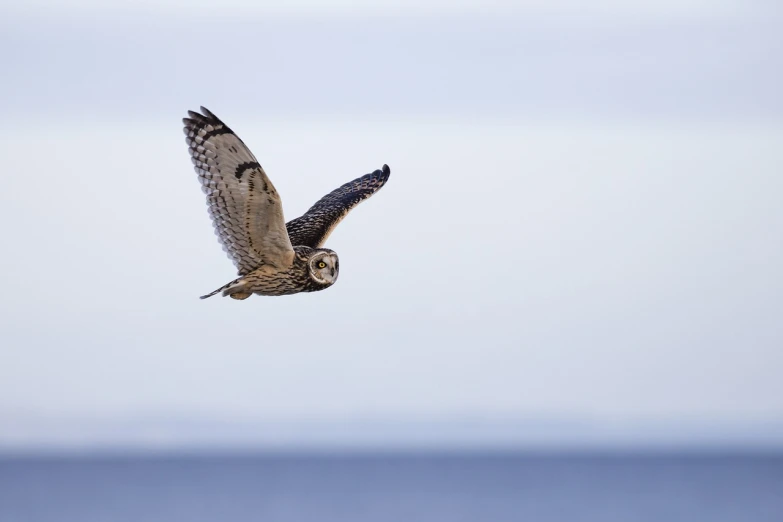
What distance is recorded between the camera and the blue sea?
59.3 meters

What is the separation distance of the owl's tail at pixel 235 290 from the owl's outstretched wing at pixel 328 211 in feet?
2.69

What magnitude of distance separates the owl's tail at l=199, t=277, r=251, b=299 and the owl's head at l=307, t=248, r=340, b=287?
529mm

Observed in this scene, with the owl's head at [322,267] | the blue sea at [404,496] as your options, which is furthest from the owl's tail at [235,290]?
the blue sea at [404,496]

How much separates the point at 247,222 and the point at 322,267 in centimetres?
65

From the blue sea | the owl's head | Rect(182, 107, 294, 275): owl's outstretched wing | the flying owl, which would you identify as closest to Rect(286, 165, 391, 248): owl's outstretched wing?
the flying owl

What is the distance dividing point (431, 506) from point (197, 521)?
12.4m

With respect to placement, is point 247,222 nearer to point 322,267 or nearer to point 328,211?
point 322,267

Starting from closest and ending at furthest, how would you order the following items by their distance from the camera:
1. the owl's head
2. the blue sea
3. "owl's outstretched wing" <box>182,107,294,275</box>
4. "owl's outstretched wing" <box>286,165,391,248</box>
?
1. "owl's outstretched wing" <box>182,107,294,275</box>
2. the owl's head
3. "owl's outstretched wing" <box>286,165,391,248</box>
4. the blue sea

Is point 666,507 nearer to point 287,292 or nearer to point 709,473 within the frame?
point 709,473

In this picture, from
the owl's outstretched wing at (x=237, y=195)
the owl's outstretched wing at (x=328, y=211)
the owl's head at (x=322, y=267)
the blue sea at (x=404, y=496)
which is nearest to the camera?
the owl's outstretched wing at (x=237, y=195)

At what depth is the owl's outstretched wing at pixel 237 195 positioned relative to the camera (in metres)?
9.39

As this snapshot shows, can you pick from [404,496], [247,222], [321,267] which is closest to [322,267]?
[321,267]

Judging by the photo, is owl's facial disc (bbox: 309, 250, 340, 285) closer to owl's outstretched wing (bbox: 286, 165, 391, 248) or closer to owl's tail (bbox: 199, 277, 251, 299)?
→ owl's tail (bbox: 199, 277, 251, 299)

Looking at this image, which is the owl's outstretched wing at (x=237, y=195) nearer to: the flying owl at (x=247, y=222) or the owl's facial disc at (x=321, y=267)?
the flying owl at (x=247, y=222)
